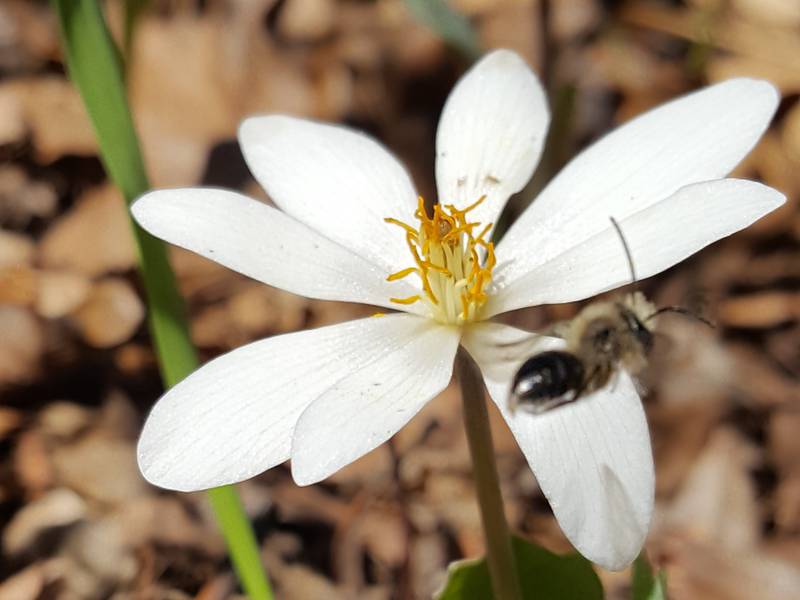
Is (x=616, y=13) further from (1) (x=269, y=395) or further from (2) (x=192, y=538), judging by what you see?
(1) (x=269, y=395)

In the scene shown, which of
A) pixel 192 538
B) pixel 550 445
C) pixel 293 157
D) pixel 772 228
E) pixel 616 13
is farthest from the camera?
pixel 616 13

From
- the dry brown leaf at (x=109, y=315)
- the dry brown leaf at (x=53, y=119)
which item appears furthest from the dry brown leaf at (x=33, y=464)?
the dry brown leaf at (x=53, y=119)

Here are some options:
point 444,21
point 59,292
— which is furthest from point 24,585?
point 444,21

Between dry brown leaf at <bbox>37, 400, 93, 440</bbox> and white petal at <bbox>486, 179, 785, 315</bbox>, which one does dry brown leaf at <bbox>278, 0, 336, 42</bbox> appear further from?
white petal at <bbox>486, 179, 785, 315</bbox>

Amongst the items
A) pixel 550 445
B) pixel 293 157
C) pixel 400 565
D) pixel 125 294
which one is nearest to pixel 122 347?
pixel 125 294

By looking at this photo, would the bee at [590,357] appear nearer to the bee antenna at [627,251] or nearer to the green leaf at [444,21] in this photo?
the bee antenna at [627,251]

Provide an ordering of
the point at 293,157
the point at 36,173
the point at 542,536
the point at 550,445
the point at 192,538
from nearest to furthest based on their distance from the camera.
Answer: the point at 550,445 → the point at 293,157 → the point at 192,538 → the point at 542,536 → the point at 36,173
